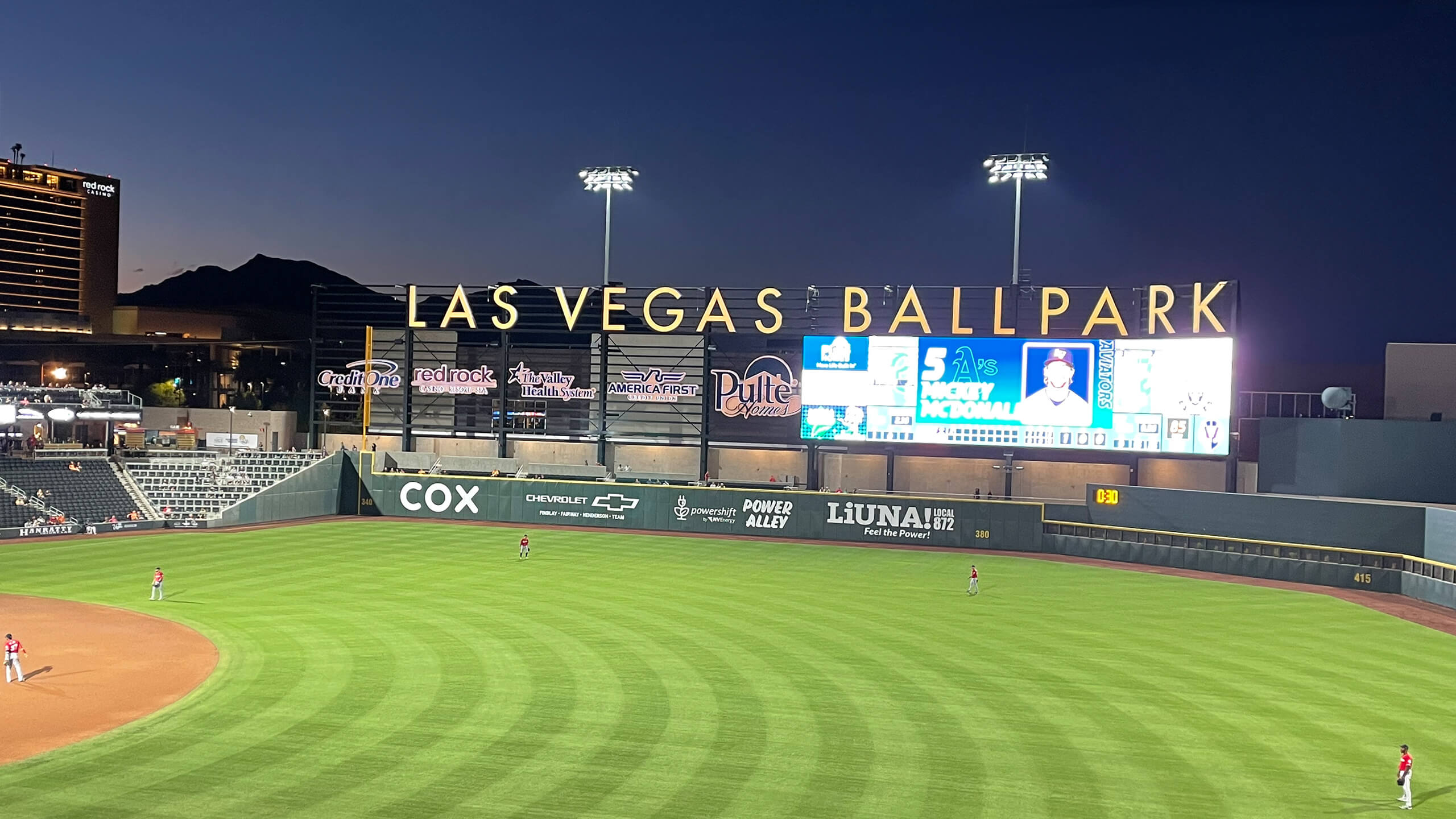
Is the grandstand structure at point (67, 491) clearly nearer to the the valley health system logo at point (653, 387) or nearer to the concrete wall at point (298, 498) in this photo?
the concrete wall at point (298, 498)

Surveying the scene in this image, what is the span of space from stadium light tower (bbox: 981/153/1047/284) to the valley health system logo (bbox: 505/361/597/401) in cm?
2492

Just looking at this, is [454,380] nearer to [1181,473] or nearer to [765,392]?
[765,392]

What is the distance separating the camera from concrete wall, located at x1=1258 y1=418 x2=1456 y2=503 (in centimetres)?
4019

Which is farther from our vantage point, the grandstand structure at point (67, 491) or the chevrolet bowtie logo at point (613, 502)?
the chevrolet bowtie logo at point (613, 502)

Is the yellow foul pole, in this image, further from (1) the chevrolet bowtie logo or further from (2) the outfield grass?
(2) the outfield grass

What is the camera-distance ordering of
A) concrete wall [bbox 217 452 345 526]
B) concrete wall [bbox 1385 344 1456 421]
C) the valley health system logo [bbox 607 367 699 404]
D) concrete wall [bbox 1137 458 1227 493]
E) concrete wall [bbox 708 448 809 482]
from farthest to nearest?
concrete wall [bbox 708 448 809 482]
the valley health system logo [bbox 607 367 699 404]
concrete wall [bbox 1137 458 1227 493]
concrete wall [bbox 217 452 345 526]
concrete wall [bbox 1385 344 1456 421]

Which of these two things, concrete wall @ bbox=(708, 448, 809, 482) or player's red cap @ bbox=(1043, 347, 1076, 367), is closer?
player's red cap @ bbox=(1043, 347, 1076, 367)

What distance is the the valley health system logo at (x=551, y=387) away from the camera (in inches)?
2245

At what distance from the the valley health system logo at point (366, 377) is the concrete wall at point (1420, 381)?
54.3 meters

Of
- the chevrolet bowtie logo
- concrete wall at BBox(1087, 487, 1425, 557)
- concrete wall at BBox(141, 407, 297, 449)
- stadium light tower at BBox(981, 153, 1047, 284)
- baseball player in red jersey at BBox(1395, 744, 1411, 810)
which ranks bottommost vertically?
baseball player in red jersey at BBox(1395, 744, 1411, 810)

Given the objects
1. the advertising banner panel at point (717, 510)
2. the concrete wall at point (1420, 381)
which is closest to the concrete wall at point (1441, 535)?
the concrete wall at point (1420, 381)

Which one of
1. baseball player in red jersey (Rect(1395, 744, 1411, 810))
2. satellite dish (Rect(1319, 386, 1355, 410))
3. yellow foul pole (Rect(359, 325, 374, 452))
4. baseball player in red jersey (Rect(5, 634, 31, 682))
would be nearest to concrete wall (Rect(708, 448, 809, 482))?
yellow foul pole (Rect(359, 325, 374, 452))

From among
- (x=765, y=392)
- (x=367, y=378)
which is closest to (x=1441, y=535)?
(x=765, y=392)

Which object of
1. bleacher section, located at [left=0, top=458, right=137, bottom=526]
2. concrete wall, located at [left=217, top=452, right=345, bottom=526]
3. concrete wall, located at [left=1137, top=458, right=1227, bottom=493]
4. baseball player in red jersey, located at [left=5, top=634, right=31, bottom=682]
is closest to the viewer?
baseball player in red jersey, located at [left=5, top=634, right=31, bottom=682]
